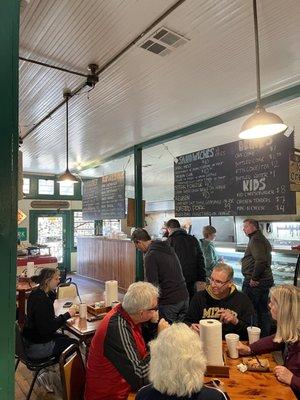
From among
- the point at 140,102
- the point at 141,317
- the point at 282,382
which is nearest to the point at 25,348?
the point at 141,317

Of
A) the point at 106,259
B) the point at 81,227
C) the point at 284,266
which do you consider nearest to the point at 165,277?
the point at 284,266

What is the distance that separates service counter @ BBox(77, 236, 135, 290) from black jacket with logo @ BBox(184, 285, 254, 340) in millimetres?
4603

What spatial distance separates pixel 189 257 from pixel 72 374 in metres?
2.64

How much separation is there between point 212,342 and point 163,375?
64cm

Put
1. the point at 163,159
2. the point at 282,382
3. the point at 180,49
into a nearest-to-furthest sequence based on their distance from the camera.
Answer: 1. the point at 282,382
2. the point at 180,49
3. the point at 163,159

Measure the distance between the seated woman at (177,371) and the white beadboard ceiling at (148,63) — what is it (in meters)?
2.17

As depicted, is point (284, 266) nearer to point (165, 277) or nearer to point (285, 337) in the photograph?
point (165, 277)

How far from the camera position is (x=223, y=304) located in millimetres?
2795

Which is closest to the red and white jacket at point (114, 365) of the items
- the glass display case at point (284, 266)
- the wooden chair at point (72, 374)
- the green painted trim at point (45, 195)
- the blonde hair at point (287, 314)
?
the wooden chair at point (72, 374)

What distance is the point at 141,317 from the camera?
7.35ft

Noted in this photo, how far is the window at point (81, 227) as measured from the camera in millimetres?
10625

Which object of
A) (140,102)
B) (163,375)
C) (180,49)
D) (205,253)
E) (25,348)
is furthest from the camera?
(205,253)

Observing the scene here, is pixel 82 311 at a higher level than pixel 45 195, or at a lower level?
lower

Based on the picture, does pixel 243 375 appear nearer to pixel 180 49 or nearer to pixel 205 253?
pixel 180 49
